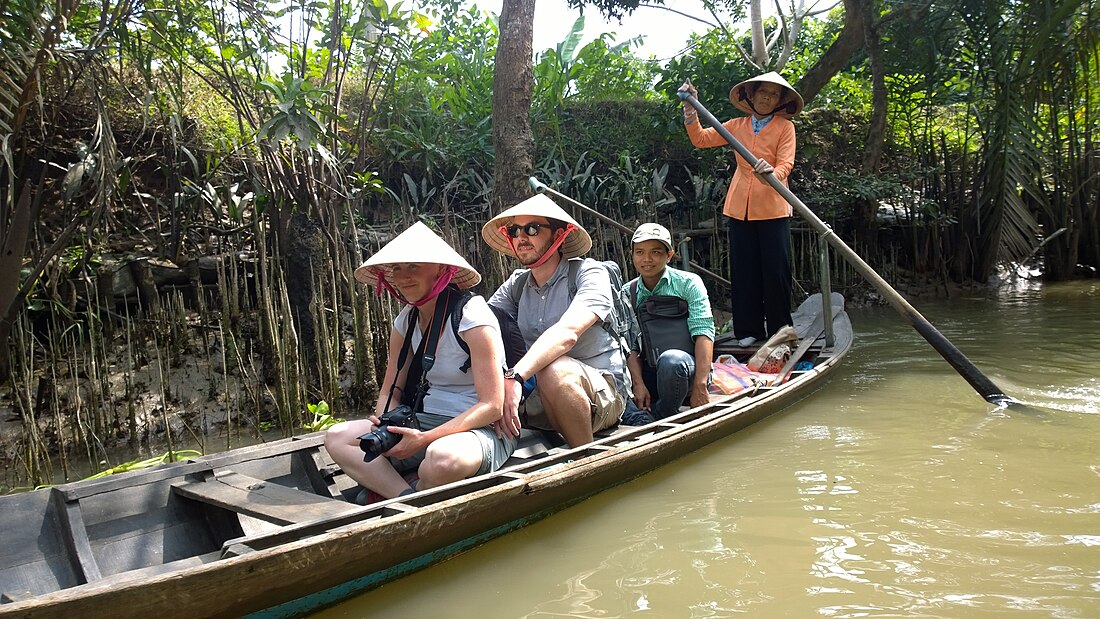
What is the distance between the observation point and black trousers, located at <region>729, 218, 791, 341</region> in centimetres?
562

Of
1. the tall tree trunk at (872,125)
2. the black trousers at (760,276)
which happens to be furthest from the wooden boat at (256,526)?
the tall tree trunk at (872,125)

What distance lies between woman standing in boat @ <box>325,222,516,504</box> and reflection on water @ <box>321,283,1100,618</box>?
14.7 inches

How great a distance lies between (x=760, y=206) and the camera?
5.61 metres

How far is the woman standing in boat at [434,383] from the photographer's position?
9.36 ft

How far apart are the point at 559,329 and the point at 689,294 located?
113cm

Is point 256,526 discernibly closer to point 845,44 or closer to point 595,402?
point 595,402

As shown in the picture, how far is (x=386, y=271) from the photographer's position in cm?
329

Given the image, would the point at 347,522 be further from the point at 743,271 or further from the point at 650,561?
the point at 743,271

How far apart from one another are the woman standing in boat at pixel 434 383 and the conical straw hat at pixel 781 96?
10.2 feet

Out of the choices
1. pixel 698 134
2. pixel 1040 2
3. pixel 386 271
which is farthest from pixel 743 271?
pixel 1040 2

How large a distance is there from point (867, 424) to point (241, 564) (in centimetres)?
343

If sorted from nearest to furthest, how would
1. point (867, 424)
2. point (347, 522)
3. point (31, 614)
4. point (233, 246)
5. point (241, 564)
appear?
point (31, 614), point (241, 564), point (347, 522), point (867, 424), point (233, 246)

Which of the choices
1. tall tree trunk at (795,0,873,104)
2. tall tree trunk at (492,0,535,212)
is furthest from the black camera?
tall tree trunk at (795,0,873,104)

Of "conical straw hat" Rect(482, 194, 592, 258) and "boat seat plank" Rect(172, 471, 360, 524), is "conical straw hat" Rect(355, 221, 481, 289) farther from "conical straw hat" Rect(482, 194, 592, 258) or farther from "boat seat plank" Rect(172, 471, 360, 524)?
"boat seat plank" Rect(172, 471, 360, 524)
